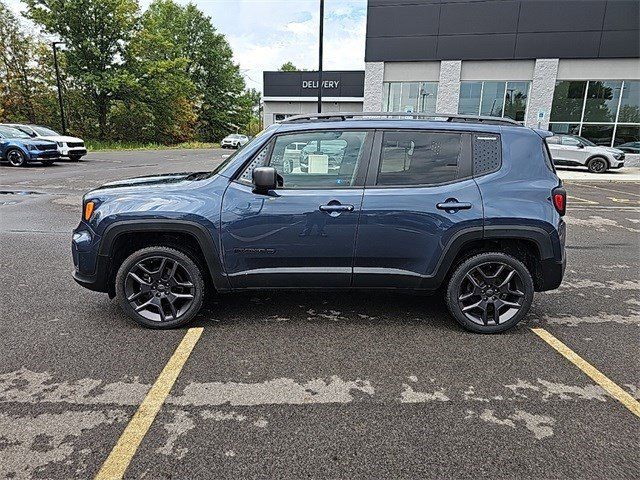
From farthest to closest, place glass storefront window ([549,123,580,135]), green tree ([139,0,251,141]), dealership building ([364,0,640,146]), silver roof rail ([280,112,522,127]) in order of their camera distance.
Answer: green tree ([139,0,251,141])
glass storefront window ([549,123,580,135])
dealership building ([364,0,640,146])
silver roof rail ([280,112,522,127])

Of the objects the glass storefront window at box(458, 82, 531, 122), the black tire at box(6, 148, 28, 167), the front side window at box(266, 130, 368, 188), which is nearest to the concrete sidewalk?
the glass storefront window at box(458, 82, 531, 122)

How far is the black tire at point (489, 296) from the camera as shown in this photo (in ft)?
12.4

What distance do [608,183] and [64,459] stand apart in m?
19.3

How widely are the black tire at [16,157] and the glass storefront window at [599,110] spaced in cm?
2427

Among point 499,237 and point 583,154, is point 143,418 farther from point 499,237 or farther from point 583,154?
point 583,154

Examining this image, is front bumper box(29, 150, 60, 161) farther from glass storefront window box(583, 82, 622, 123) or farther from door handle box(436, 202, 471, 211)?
glass storefront window box(583, 82, 622, 123)

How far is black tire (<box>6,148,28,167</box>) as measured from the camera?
1756cm

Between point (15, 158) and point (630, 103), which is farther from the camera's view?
point (630, 103)

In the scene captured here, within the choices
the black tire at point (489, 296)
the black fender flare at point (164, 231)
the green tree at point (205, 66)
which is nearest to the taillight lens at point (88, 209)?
the black fender flare at point (164, 231)

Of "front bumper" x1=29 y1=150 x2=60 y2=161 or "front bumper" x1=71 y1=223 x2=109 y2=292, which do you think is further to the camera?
"front bumper" x1=29 y1=150 x2=60 y2=161

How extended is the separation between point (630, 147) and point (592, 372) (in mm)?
24070

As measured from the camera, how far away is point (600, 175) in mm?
18953

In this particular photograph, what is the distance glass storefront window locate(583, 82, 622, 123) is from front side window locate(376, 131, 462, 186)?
22910 mm

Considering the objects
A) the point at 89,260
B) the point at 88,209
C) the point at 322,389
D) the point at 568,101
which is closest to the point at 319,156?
the point at 322,389
